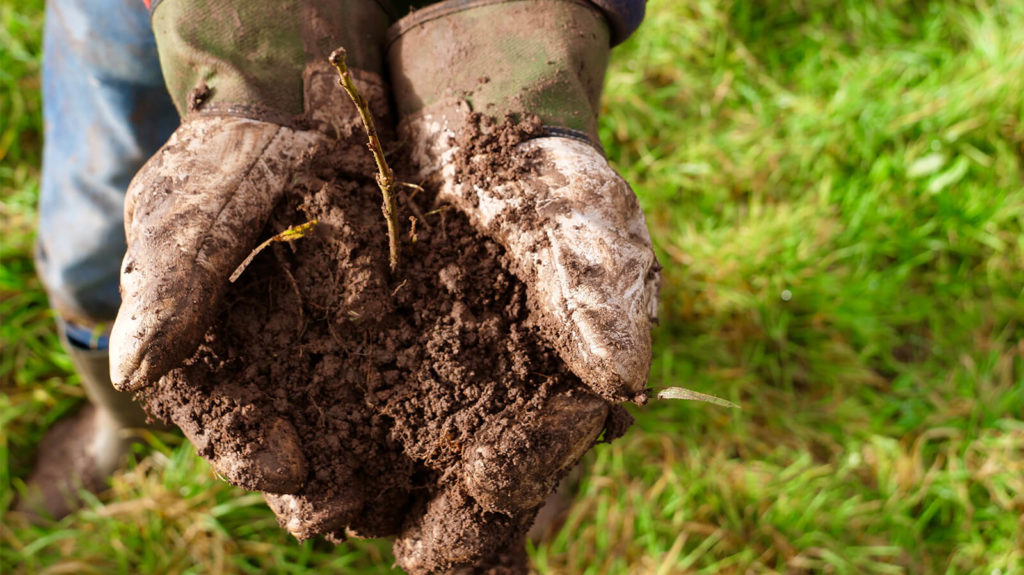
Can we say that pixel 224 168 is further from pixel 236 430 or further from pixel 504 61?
pixel 504 61

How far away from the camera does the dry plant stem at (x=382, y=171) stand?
1113mm

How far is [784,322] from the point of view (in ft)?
8.64

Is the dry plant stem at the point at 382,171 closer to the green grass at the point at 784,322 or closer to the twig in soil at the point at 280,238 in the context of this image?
the twig in soil at the point at 280,238

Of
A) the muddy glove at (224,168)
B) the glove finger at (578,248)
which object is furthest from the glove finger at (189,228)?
the glove finger at (578,248)

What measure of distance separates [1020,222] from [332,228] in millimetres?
2794

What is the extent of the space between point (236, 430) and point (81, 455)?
174 centimetres

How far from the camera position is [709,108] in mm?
3039

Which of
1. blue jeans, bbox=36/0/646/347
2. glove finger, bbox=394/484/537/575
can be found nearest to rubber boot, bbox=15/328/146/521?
blue jeans, bbox=36/0/646/347

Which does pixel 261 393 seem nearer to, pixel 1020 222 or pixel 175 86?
pixel 175 86

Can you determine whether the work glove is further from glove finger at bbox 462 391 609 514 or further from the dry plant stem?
the dry plant stem

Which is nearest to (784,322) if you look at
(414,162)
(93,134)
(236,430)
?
(414,162)

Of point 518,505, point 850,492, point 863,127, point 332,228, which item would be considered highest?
point 332,228

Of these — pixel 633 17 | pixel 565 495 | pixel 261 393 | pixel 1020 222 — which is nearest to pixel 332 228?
pixel 261 393

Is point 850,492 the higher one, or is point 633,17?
point 633,17
